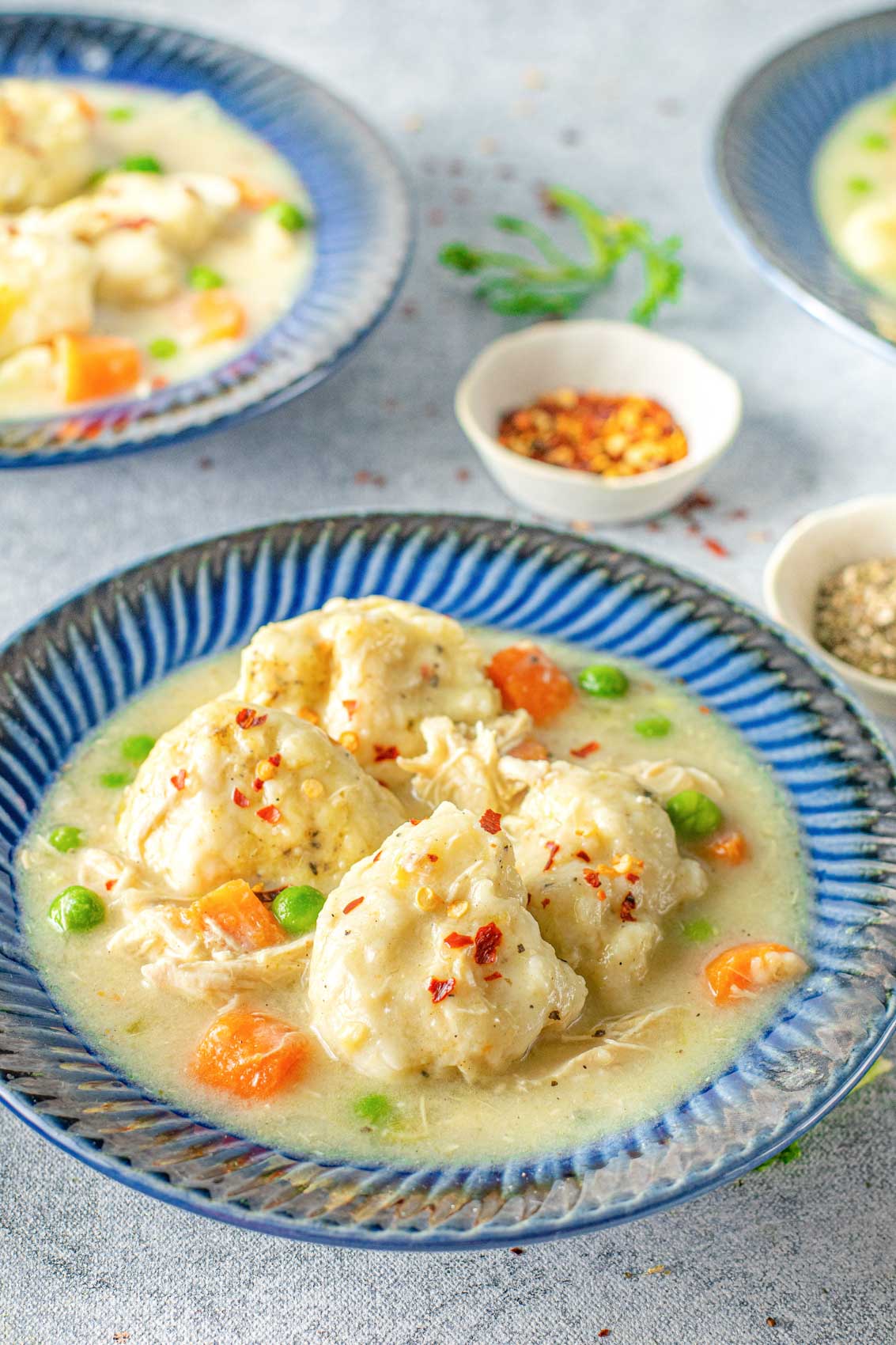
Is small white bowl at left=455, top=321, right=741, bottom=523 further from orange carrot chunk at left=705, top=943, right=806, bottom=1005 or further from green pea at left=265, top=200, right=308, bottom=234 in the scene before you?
orange carrot chunk at left=705, top=943, right=806, bottom=1005

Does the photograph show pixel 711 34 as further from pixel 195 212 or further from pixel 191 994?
pixel 191 994

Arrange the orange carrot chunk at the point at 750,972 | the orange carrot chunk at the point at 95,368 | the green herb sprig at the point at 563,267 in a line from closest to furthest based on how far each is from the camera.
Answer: the orange carrot chunk at the point at 750,972
the orange carrot chunk at the point at 95,368
the green herb sprig at the point at 563,267

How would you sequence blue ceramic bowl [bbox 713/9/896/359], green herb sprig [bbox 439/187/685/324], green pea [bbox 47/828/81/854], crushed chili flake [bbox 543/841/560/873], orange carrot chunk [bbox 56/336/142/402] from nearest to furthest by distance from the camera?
crushed chili flake [bbox 543/841/560/873], green pea [bbox 47/828/81/854], orange carrot chunk [bbox 56/336/142/402], blue ceramic bowl [bbox 713/9/896/359], green herb sprig [bbox 439/187/685/324]

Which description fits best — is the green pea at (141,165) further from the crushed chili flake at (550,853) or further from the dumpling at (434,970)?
the dumpling at (434,970)

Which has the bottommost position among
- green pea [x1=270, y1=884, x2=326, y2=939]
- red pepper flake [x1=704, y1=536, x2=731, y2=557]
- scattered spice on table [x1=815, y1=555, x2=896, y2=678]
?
red pepper flake [x1=704, y1=536, x2=731, y2=557]

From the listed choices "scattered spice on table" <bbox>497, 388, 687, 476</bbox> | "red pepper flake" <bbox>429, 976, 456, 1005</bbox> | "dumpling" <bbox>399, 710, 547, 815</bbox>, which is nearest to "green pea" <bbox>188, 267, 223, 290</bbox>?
"scattered spice on table" <bbox>497, 388, 687, 476</bbox>

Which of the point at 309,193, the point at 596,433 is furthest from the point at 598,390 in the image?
the point at 309,193

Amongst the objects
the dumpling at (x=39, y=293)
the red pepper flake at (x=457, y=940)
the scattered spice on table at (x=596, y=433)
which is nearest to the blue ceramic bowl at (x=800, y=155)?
the scattered spice on table at (x=596, y=433)
